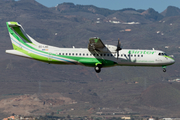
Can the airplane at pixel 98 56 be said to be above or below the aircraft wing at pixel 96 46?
below

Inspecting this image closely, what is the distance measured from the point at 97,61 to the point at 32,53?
43.2 feet

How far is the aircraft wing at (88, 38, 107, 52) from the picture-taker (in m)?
56.0

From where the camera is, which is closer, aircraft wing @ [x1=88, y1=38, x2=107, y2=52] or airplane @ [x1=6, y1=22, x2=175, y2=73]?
aircraft wing @ [x1=88, y1=38, x2=107, y2=52]

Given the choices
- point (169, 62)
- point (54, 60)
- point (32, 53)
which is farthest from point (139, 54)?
point (32, 53)

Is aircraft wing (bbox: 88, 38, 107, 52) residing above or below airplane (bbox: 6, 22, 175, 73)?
above

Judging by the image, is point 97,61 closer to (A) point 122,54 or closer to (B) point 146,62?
(A) point 122,54

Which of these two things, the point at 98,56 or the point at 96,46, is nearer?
the point at 96,46

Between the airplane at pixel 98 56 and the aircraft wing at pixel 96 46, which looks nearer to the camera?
the aircraft wing at pixel 96 46

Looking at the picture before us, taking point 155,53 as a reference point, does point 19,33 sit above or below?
above

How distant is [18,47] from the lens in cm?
6397

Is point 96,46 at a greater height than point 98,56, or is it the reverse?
point 96,46

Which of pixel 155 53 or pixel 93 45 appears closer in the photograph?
pixel 93 45

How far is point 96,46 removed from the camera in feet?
193

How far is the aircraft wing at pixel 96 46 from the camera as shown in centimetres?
5601
